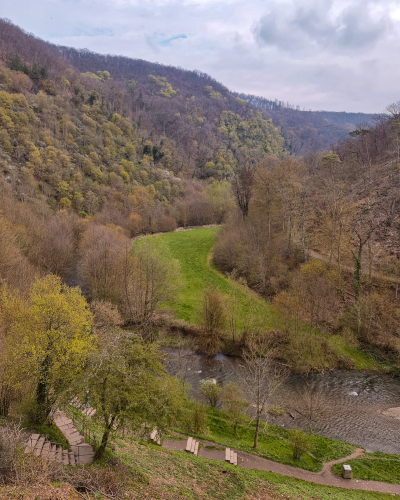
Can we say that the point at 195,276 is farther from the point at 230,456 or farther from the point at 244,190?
the point at 230,456

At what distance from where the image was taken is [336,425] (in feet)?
73.5

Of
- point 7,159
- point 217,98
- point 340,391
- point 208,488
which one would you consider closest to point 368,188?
point 340,391

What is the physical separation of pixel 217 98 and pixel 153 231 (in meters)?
160

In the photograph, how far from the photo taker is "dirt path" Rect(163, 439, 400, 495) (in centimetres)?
1623

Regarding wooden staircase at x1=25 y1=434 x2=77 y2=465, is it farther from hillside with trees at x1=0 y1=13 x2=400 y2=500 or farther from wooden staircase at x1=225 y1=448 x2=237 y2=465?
wooden staircase at x1=225 y1=448 x2=237 y2=465

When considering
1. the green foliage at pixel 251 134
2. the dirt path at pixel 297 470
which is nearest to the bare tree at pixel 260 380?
the dirt path at pixel 297 470

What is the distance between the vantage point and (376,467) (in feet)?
57.4

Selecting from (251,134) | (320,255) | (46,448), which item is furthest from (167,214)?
(251,134)

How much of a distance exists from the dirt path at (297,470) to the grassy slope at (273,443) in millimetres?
306

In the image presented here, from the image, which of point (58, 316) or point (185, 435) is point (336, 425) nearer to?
point (185, 435)

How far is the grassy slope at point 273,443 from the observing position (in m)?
18.1

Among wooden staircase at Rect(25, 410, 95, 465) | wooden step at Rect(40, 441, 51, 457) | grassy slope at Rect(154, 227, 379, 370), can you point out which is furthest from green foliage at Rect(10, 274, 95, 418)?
grassy slope at Rect(154, 227, 379, 370)

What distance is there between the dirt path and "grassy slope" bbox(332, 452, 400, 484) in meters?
0.27

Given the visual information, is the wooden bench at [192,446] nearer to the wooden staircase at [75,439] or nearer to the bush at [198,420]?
the bush at [198,420]
